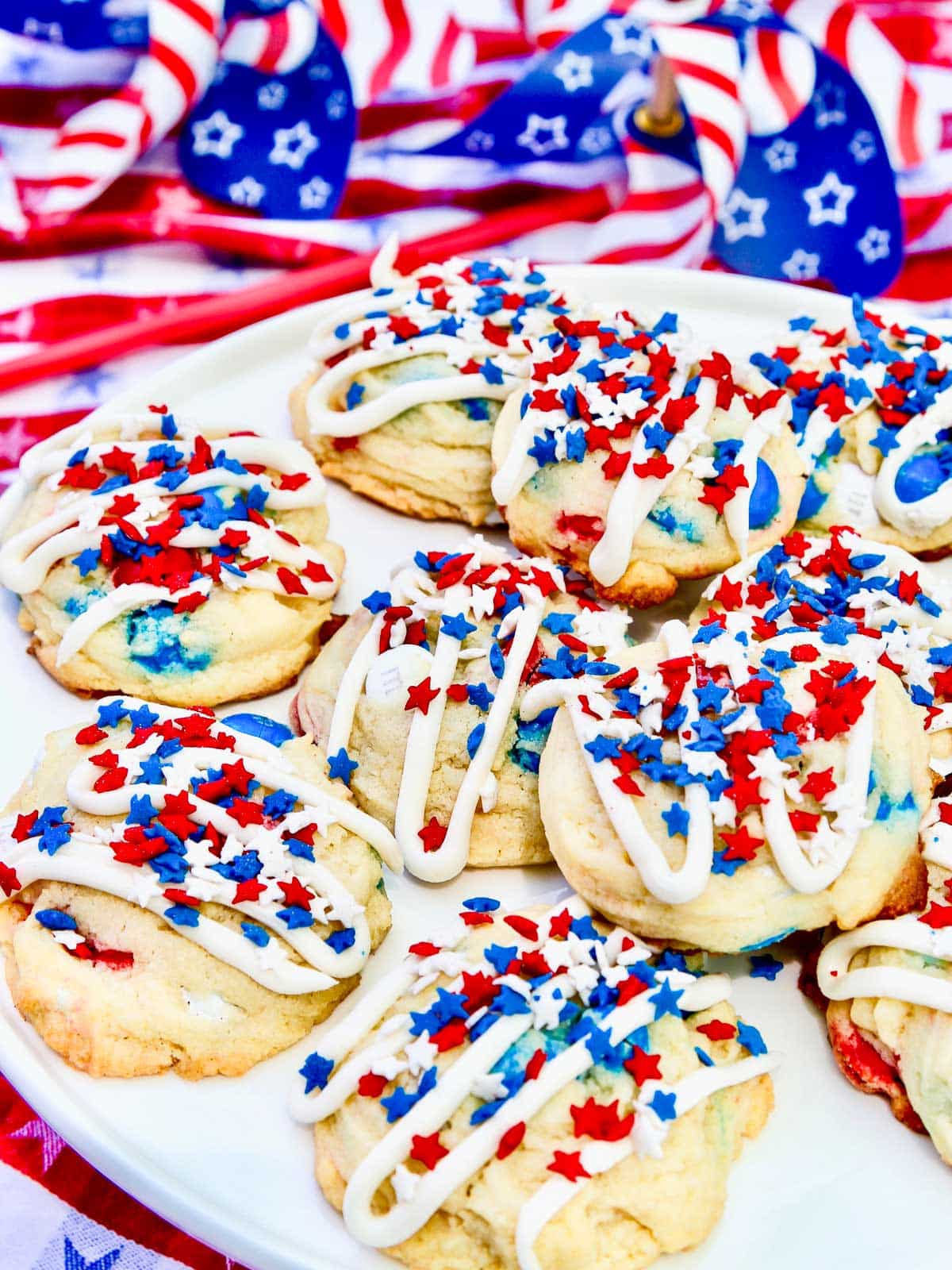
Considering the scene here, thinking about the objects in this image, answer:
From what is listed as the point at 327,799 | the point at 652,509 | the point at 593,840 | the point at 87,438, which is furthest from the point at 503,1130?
the point at 87,438

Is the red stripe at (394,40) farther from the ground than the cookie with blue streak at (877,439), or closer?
farther from the ground

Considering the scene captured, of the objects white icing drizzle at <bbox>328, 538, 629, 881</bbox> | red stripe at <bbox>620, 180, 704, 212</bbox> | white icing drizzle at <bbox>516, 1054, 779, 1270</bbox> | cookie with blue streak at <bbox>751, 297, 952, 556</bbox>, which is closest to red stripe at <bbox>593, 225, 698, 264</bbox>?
red stripe at <bbox>620, 180, 704, 212</bbox>

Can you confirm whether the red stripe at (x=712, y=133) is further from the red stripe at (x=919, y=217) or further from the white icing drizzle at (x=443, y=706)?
the white icing drizzle at (x=443, y=706)

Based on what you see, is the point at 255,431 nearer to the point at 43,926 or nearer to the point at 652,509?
the point at 652,509

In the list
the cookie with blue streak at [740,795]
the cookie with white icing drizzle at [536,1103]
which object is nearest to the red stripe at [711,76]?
the cookie with blue streak at [740,795]

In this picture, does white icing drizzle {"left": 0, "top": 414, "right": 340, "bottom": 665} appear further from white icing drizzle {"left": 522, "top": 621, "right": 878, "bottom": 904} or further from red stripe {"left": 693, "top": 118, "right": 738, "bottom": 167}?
red stripe {"left": 693, "top": 118, "right": 738, "bottom": 167}

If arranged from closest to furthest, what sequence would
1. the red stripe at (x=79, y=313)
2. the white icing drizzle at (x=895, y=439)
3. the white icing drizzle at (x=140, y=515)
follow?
the white icing drizzle at (x=140, y=515) < the white icing drizzle at (x=895, y=439) < the red stripe at (x=79, y=313)

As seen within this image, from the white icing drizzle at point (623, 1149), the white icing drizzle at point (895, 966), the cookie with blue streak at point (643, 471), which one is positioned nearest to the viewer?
the white icing drizzle at point (623, 1149)
